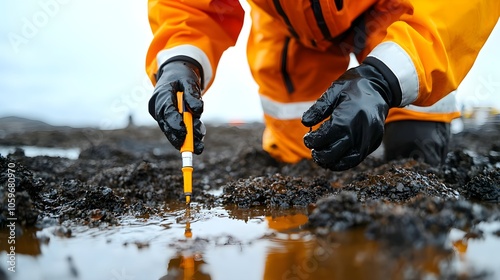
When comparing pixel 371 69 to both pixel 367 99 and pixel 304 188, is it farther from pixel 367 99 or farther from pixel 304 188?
pixel 304 188

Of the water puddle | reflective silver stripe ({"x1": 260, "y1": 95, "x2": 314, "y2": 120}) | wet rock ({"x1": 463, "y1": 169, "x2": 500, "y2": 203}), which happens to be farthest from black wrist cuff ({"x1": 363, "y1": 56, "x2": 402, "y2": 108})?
reflective silver stripe ({"x1": 260, "y1": 95, "x2": 314, "y2": 120})

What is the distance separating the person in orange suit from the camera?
1891 millimetres

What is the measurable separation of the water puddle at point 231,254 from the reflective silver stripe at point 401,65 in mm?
782

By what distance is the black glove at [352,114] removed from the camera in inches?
71.3

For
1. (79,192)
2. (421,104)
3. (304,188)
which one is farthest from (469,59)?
(79,192)

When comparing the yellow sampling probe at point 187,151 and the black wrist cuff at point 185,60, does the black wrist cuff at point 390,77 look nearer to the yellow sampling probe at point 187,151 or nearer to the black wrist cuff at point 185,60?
the yellow sampling probe at point 187,151

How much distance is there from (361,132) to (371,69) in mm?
323

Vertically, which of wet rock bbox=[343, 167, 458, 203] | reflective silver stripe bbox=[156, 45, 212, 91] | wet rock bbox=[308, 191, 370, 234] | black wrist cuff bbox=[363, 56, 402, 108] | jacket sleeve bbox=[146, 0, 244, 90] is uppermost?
jacket sleeve bbox=[146, 0, 244, 90]

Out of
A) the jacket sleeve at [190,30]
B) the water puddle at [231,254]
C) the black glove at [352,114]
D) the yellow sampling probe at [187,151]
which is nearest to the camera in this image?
the water puddle at [231,254]

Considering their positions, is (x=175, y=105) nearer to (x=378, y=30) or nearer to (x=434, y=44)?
(x=434, y=44)

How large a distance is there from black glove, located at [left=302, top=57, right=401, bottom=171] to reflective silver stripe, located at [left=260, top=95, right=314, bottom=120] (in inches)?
55.6

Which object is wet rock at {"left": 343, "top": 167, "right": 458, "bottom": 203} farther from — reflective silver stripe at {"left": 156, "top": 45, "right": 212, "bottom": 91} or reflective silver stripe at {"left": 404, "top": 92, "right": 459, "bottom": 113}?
reflective silver stripe at {"left": 156, "top": 45, "right": 212, "bottom": 91}

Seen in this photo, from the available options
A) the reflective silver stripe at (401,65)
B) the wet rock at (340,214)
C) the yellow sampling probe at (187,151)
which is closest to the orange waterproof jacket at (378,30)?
the reflective silver stripe at (401,65)

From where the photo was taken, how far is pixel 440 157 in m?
2.94
